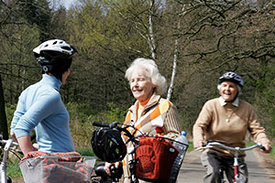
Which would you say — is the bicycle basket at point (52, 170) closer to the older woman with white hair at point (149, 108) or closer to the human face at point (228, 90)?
the older woman with white hair at point (149, 108)

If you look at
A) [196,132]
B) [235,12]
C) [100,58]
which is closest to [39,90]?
[196,132]

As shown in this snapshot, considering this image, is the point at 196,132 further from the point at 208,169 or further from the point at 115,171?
the point at 115,171

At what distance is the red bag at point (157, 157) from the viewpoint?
10.8ft

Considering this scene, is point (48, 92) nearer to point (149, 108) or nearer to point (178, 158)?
point (178, 158)

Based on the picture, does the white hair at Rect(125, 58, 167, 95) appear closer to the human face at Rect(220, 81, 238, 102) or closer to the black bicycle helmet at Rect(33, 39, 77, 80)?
the human face at Rect(220, 81, 238, 102)

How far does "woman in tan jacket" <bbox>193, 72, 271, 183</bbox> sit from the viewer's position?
462cm

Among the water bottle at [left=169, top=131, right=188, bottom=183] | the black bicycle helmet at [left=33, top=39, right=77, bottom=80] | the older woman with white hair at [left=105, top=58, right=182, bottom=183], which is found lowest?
the water bottle at [left=169, top=131, right=188, bottom=183]

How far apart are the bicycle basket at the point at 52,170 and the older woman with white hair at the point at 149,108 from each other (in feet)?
4.33

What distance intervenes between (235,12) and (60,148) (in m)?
11.7

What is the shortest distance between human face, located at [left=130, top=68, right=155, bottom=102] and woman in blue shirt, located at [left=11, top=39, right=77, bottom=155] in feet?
4.45

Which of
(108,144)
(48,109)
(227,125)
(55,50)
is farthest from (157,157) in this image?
(227,125)

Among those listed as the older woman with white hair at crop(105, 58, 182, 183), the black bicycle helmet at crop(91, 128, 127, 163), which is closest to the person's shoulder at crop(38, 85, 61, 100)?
the black bicycle helmet at crop(91, 128, 127, 163)

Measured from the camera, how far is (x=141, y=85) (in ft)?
13.9

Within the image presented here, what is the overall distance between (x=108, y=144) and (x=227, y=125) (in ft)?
6.48
